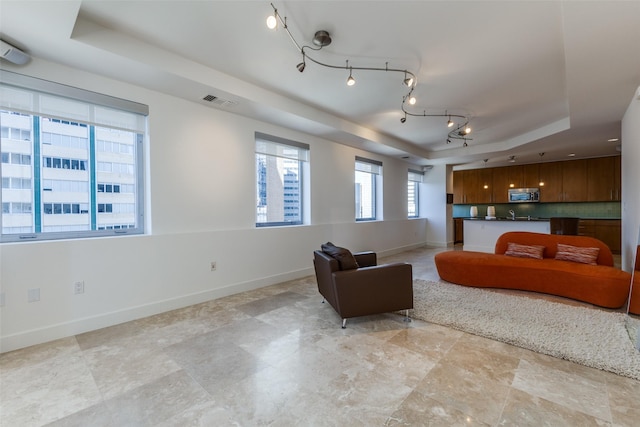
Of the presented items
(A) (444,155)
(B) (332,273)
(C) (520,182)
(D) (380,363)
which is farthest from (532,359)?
(C) (520,182)

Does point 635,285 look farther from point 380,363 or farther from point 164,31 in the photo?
point 164,31

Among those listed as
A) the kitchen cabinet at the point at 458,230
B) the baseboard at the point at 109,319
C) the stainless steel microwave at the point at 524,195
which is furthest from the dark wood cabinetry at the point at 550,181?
the baseboard at the point at 109,319

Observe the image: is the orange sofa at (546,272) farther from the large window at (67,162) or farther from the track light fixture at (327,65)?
the large window at (67,162)

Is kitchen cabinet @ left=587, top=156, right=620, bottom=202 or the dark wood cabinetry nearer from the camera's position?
kitchen cabinet @ left=587, top=156, right=620, bottom=202

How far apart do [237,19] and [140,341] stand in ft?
9.90

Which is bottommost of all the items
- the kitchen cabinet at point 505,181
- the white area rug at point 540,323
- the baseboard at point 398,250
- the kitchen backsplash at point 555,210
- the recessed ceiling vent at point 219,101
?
the white area rug at point 540,323

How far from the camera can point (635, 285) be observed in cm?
298

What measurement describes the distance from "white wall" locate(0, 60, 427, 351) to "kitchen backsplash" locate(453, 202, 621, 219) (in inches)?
266

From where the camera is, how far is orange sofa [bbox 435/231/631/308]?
3.29 metres

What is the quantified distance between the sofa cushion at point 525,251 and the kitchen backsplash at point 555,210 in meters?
5.26

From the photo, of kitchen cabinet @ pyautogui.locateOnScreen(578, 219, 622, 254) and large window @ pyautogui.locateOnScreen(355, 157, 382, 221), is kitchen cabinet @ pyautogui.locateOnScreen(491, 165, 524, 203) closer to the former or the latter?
kitchen cabinet @ pyautogui.locateOnScreen(578, 219, 622, 254)

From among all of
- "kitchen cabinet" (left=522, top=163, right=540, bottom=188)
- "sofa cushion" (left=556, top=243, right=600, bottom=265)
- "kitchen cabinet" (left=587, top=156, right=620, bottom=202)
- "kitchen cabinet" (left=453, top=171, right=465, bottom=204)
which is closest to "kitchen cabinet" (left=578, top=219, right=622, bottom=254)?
"kitchen cabinet" (left=587, top=156, right=620, bottom=202)

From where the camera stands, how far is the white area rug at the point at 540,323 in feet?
7.48

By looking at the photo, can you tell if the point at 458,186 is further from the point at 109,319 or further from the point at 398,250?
the point at 109,319
